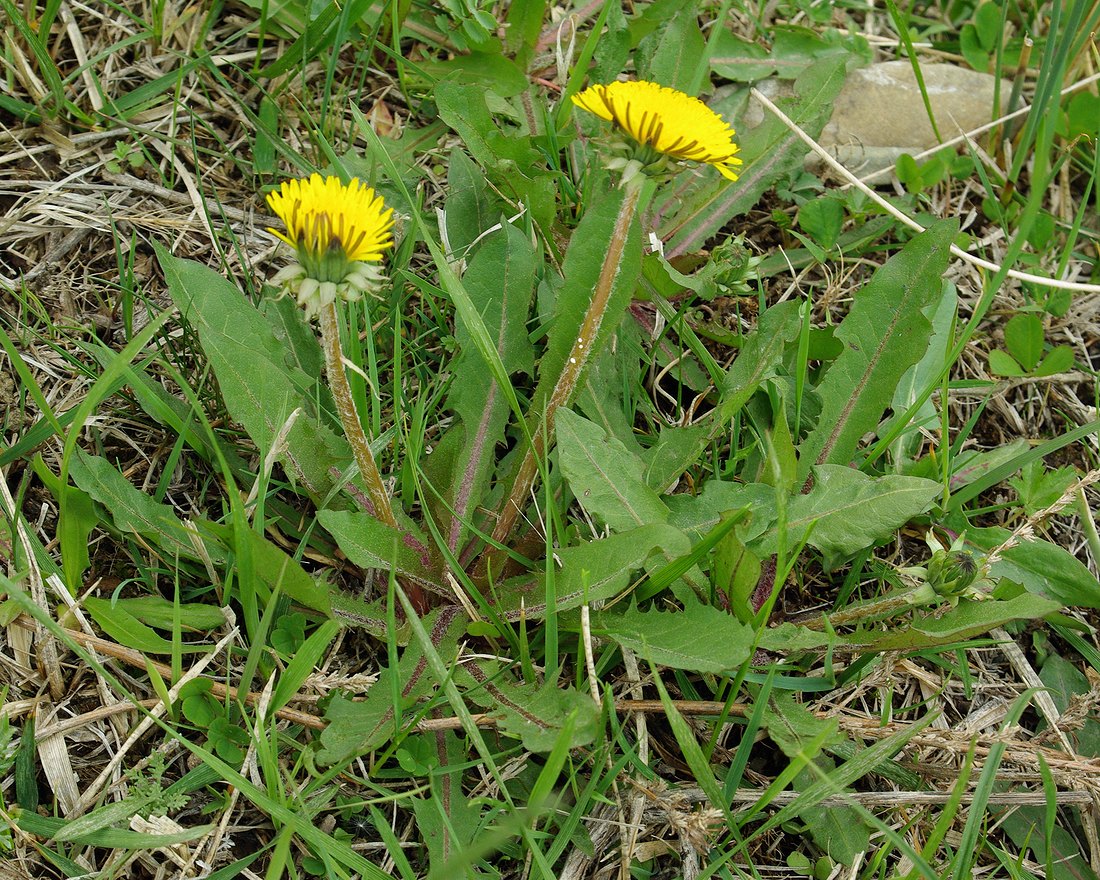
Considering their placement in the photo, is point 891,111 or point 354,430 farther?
point 891,111

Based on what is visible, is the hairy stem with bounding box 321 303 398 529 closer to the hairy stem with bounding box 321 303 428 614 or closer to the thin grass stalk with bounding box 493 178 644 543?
the hairy stem with bounding box 321 303 428 614

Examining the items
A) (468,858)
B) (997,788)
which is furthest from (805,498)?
(468,858)

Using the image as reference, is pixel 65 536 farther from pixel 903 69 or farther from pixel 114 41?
pixel 903 69

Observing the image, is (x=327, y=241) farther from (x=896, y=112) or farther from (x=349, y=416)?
(x=896, y=112)

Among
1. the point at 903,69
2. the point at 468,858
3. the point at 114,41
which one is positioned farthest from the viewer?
the point at 903,69

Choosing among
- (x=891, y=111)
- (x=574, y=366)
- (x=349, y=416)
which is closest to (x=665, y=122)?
(x=574, y=366)

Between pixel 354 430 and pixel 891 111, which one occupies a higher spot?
pixel 891 111

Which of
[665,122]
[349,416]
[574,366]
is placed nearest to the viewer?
[665,122]

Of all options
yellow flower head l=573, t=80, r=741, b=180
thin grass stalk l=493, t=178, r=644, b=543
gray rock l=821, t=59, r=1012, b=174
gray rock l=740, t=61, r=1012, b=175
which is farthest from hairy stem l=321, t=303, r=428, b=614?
gray rock l=821, t=59, r=1012, b=174
